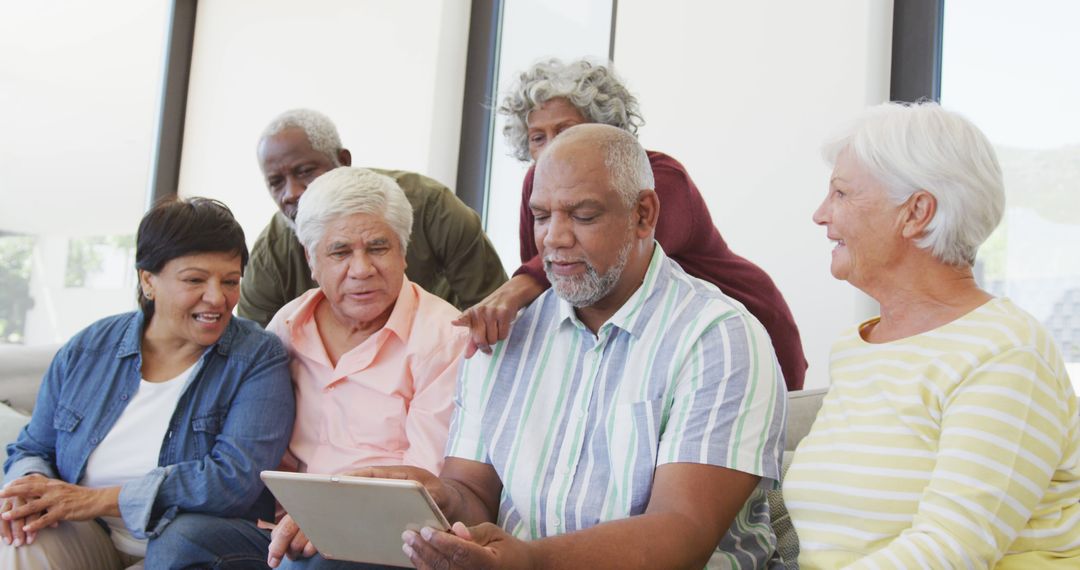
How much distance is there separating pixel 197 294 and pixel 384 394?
1.56ft

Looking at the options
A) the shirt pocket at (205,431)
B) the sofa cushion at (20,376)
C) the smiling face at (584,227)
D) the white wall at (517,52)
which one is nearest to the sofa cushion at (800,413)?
the smiling face at (584,227)

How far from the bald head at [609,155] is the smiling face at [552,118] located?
0.65 metres

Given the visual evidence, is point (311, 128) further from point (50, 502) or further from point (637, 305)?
point (637, 305)

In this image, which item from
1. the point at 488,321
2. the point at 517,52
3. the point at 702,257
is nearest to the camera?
the point at 488,321

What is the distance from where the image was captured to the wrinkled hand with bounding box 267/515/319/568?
1.78m

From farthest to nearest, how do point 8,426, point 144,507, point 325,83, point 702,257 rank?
point 325,83 → point 8,426 → point 702,257 → point 144,507

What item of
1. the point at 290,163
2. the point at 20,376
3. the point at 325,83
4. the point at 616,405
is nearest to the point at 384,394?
the point at 616,405

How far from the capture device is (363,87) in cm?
475

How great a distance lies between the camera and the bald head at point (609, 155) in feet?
5.94

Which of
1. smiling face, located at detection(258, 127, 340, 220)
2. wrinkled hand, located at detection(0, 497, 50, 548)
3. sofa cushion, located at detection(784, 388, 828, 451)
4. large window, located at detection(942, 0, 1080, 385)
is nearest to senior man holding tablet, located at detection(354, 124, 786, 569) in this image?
sofa cushion, located at detection(784, 388, 828, 451)

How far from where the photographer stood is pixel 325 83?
4891mm

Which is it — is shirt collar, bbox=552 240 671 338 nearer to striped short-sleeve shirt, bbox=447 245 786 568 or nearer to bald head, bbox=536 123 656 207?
striped short-sleeve shirt, bbox=447 245 786 568

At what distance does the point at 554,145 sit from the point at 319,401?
829 mm

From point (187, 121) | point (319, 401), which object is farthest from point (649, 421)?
point (187, 121)
